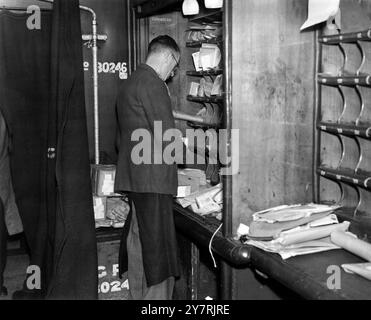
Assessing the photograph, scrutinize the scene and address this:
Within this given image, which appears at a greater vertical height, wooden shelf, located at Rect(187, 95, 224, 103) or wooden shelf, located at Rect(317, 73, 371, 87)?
wooden shelf, located at Rect(317, 73, 371, 87)

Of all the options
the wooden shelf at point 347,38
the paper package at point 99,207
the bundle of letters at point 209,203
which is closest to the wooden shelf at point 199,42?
the wooden shelf at point 347,38

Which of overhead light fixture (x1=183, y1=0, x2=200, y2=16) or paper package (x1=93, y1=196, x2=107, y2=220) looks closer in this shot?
overhead light fixture (x1=183, y1=0, x2=200, y2=16)

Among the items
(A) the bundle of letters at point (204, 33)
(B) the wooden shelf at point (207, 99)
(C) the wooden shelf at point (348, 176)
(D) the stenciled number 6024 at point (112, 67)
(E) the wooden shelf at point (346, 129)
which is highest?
→ (A) the bundle of letters at point (204, 33)

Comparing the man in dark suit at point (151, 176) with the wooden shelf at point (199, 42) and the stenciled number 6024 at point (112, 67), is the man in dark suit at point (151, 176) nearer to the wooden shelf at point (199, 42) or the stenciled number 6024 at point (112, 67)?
the wooden shelf at point (199, 42)

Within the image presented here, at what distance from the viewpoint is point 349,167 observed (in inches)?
106

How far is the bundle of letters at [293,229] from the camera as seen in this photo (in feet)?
7.87

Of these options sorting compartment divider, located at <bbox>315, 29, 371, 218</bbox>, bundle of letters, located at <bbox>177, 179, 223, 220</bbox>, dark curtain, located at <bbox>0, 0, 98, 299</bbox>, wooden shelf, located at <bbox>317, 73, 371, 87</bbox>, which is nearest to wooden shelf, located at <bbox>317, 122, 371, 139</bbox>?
sorting compartment divider, located at <bbox>315, 29, 371, 218</bbox>

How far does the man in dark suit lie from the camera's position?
3109mm

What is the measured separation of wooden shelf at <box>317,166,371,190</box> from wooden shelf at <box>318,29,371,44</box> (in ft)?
2.13

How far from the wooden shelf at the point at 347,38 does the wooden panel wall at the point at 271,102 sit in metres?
0.09

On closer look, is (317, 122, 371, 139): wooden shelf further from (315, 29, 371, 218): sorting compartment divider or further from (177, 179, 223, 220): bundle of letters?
(177, 179, 223, 220): bundle of letters

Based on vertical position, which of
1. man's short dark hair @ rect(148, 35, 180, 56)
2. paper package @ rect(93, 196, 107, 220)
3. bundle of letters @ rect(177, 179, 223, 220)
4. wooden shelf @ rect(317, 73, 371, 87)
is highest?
man's short dark hair @ rect(148, 35, 180, 56)
